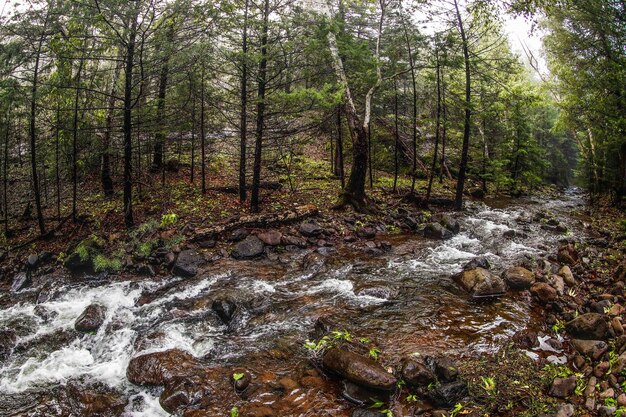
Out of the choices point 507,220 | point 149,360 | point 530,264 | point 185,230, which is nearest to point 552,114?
point 507,220

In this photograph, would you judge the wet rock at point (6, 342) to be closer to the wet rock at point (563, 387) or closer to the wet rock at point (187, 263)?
the wet rock at point (187, 263)

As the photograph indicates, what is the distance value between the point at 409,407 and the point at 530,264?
6596 mm

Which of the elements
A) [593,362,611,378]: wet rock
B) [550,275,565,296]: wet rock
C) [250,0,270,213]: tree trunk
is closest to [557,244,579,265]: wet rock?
[550,275,565,296]: wet rock

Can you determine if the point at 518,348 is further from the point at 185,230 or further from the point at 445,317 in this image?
the point at 185,230

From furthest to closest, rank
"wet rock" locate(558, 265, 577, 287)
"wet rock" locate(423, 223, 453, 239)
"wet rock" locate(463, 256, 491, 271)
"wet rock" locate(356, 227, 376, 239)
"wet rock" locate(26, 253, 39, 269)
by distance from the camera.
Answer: "wet rock" locate(423, 223, 453, 239) < "wet rock" locate(356, 227, 376, 239) < "wet rock" locate(26, 253, 39, 269) < "wet rock" locate(463, 256, 491, 271) < "wet rock" locate(558, 265, 577, 287)

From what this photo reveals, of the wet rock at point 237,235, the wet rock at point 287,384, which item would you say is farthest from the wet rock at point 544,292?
the wet rock at point 237,235

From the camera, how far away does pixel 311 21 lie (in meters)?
11.6

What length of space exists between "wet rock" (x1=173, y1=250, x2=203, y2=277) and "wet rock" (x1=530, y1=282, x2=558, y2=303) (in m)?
8.24

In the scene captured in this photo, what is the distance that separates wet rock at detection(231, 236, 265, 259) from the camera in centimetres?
1035

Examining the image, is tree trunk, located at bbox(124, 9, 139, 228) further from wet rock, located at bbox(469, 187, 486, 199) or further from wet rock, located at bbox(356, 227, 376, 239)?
wet rock, located at bbox(469, 187, 486, 199)

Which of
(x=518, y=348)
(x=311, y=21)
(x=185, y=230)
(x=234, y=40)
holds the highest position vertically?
(x=311, y=21)

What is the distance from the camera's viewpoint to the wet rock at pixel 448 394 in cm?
463

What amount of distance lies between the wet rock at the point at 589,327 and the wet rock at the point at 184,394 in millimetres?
6029

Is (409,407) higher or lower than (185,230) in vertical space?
lower
